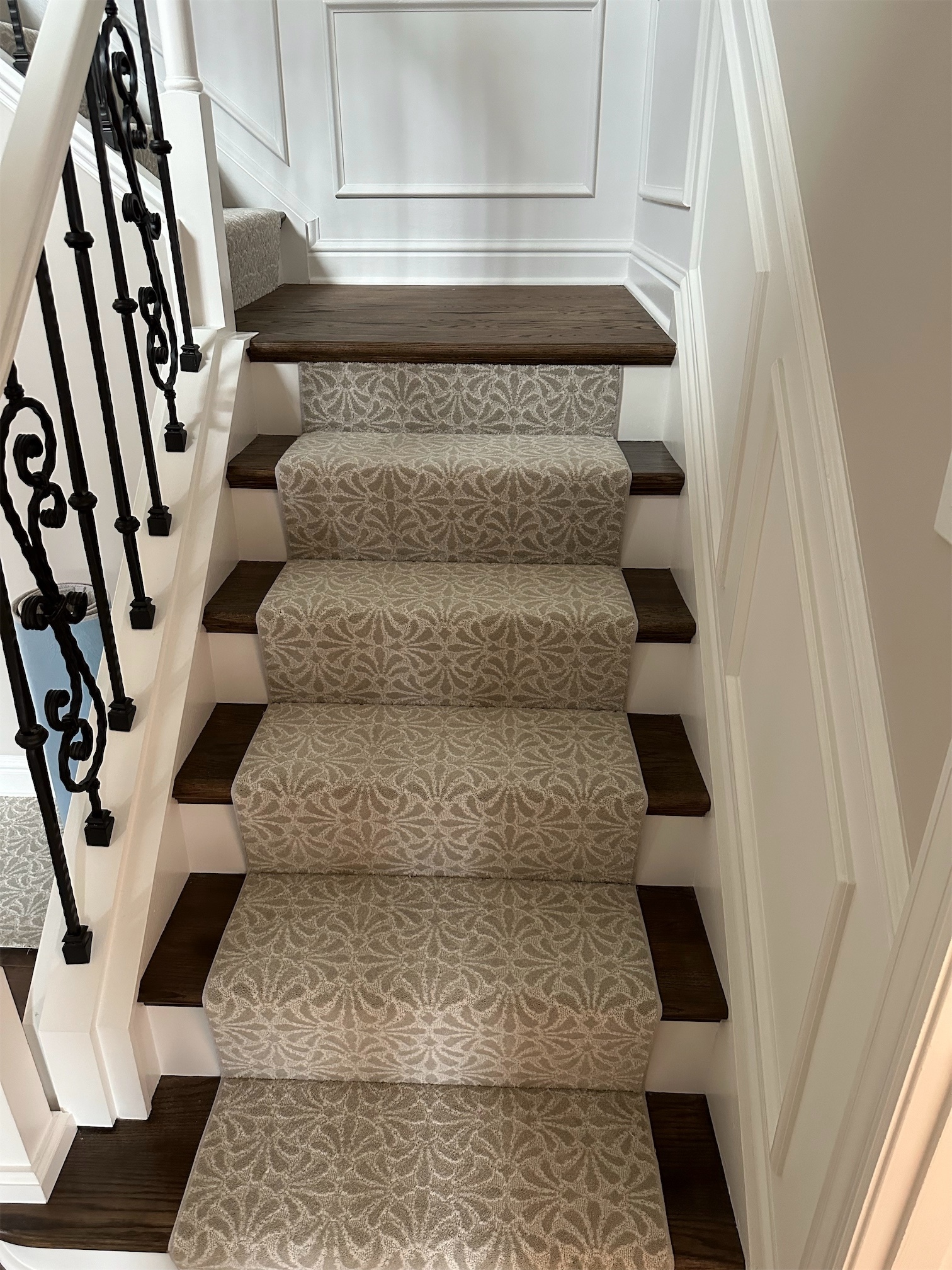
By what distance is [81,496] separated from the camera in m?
1.29

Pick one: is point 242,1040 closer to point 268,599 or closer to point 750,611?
point 268,599

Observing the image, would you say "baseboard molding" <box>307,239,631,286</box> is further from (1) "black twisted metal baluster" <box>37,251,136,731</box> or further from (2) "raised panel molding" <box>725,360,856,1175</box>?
(2) "raised panel molding" <box>725,360,856,1175</box>

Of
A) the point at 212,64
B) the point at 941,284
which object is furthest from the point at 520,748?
the point at 212,64

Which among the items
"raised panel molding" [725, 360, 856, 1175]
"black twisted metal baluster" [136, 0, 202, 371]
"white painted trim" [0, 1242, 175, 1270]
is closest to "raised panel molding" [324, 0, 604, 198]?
"black twisted metal baluster" [136, 0, 202, 371]

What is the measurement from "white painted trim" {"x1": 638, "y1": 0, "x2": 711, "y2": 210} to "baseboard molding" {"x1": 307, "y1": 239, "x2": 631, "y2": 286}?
24cm

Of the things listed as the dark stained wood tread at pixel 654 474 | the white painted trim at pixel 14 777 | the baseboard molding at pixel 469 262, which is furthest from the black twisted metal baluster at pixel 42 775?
the baseboard molding at pixel 469 262

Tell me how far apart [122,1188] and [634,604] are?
1.27 m

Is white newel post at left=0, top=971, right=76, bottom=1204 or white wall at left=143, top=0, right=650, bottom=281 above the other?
white wall at left=143, top=0, right=650, bottom=281

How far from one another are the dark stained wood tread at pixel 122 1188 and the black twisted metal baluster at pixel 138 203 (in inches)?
47.4

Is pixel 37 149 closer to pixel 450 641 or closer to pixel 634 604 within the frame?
pixel 450 641

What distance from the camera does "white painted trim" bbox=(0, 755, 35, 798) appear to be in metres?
2.63

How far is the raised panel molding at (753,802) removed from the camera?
0.94 meters

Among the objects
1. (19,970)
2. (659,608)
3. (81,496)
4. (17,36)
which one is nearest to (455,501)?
(659,608)

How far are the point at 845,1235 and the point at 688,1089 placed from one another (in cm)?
60
